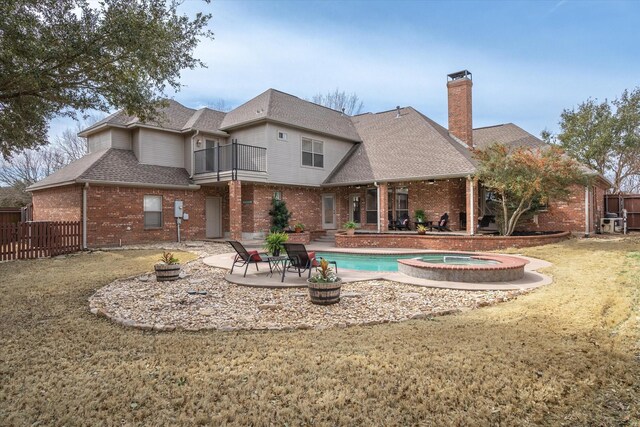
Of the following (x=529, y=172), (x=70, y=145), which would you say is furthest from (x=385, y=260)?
(x=70, y=145)

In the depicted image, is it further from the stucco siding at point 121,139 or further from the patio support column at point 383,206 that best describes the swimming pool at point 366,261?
the stucco siding at point 121,139

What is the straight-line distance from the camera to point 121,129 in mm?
18531

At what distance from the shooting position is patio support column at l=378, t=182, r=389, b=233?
18.3 metres

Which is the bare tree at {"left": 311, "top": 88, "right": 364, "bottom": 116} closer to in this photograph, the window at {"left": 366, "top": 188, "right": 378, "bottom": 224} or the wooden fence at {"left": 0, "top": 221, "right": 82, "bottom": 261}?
the window at {"left": 366, "top": 188, "right": 378, "bottom": 224}

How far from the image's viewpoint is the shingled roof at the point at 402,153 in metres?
17.1

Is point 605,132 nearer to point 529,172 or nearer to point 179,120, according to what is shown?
point 529,172

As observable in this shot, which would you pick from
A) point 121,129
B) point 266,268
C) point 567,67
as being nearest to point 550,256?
point 567,67

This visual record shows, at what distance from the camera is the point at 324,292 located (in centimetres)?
639

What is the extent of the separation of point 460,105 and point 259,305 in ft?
56.3

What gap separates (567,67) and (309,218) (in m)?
13.1

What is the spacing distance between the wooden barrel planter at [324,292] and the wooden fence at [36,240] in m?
11.9

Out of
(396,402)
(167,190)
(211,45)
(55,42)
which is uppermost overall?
(211,45)

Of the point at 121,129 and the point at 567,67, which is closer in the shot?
the point at 567,67

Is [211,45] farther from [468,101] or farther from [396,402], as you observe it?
[468,101]
